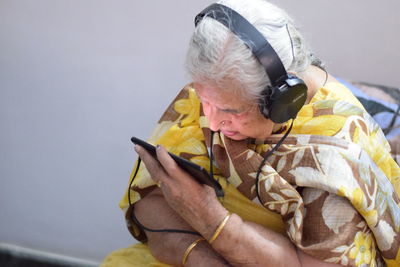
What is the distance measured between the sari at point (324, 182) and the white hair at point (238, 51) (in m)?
0.19

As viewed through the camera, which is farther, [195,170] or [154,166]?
[154,166]

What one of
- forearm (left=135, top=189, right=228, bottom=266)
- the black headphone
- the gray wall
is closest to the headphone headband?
the black headphone

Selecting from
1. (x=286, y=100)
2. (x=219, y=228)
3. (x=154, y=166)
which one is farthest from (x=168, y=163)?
(x=286, y=100)

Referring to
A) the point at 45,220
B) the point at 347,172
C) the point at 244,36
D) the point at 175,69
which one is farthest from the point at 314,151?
the point at 45,220

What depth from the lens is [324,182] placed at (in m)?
1.28

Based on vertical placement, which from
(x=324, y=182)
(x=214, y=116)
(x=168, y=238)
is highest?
(x=214, y=116)

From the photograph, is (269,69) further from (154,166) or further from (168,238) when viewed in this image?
(168,238)

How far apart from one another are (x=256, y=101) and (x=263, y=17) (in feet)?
0.56

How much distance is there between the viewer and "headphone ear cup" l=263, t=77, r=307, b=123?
1.19 m

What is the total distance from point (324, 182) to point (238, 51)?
13.4 inches

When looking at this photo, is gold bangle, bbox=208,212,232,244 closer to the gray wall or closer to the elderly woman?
the elderly woman

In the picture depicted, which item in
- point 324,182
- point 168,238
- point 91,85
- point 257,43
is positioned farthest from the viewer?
point 91,85

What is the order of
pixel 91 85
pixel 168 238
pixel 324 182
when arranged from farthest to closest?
pixel 91 85
pixel 168 238
pixel 324 182

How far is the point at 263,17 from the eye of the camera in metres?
1.22
